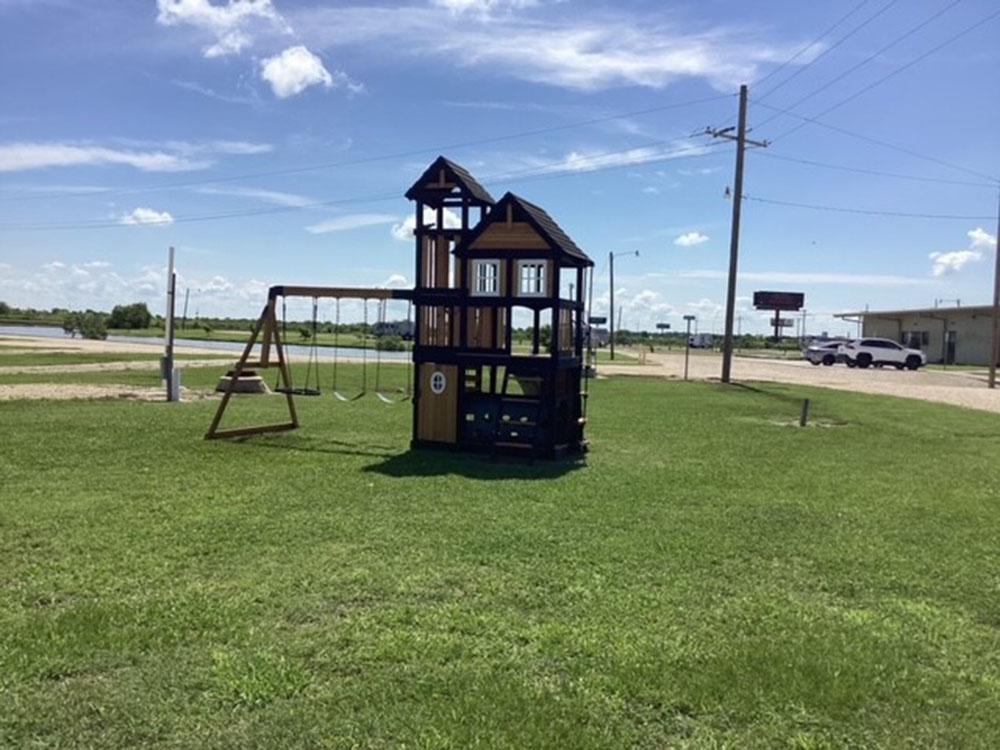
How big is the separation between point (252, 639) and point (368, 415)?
11751 millimetres

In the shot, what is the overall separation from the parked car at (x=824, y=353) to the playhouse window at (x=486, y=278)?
4704 cm

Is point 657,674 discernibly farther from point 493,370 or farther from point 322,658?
point 493,370

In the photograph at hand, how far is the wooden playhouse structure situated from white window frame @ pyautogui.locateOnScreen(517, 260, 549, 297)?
0.01 metres

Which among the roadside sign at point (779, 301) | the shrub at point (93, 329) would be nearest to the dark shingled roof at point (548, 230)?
the shrub at point (93, 329)

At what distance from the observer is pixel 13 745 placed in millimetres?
3240

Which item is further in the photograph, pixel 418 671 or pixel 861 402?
pixel 861 402

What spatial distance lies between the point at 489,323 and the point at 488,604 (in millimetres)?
7102

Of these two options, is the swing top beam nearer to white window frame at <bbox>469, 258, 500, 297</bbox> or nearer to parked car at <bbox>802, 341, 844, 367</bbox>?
white window frame at <bbox>469, 258, 500, 297</bbox>

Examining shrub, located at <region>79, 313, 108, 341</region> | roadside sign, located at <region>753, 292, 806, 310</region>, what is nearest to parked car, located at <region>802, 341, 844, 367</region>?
roadside sign, located at <region>753, 292, 806, 310</region>

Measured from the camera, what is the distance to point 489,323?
11.8m

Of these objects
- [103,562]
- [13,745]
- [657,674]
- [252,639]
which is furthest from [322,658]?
[103,562]

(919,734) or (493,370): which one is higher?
(493,370)

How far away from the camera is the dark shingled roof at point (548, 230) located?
11.4 metres

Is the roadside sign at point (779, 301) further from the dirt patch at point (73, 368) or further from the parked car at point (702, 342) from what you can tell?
the dirt patch at point (73, 368)
